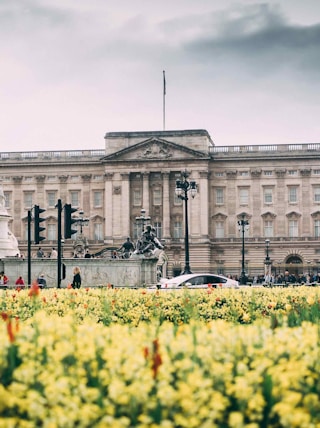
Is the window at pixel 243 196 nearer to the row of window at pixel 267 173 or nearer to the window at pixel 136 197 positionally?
the row of window at pixel 267 173

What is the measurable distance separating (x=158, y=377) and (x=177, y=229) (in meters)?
89.4

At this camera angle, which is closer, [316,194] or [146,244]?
[146,244]

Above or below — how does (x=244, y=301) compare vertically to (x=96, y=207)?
below

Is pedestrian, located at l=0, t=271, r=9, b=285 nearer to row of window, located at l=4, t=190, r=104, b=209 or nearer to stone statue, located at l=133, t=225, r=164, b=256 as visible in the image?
stone statue, located at l=133, t=225, r=164, b=256

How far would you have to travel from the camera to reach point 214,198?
9669cm

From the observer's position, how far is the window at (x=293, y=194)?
96000 millimetres

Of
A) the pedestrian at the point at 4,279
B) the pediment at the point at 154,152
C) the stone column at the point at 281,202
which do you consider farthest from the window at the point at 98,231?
the pedestrian at the point at 4,279

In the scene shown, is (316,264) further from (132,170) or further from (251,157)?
(132,170)

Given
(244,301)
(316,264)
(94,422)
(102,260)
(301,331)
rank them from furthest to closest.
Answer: (316,264) → (102,260) → (244,301) → (301,331) → (94,422)

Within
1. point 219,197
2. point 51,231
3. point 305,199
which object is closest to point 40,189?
point 51,231

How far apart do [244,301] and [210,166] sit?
7721 centimetres

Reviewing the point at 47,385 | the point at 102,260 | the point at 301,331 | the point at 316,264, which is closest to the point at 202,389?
→ the point at 47,385

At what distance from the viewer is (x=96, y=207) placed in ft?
323

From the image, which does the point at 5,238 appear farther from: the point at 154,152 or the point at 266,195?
the point at 266,195
